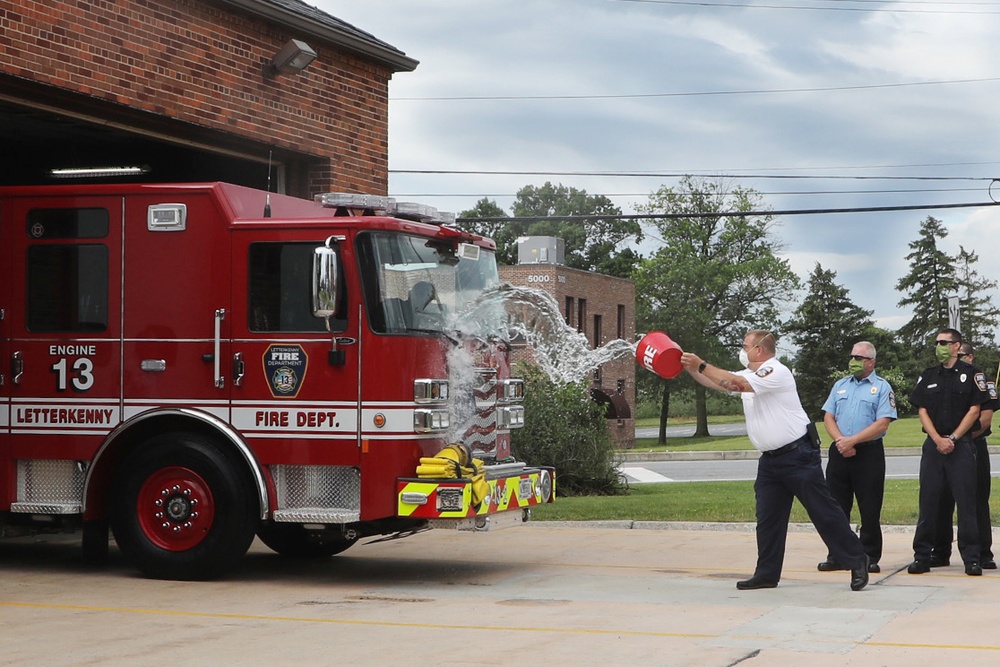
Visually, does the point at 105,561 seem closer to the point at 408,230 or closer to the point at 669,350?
the point at 408,230

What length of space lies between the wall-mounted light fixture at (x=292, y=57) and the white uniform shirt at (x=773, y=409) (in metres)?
6.40

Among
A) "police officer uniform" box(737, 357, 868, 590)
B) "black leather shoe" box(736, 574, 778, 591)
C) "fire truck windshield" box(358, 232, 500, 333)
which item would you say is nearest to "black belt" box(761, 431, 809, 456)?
"police officer uniform" box(737, 357, 868, 590)

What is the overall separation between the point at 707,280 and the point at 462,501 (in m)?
61.7

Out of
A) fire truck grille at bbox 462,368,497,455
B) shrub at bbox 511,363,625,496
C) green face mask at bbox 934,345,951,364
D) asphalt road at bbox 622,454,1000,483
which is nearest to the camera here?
fire truck grille at bbox 462,368,497,455

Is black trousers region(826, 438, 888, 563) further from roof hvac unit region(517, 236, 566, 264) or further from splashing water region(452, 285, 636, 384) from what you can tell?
roof hvac unit region(517, 236, 566, 264)

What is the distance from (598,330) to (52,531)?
44.3m

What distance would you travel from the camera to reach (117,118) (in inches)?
496

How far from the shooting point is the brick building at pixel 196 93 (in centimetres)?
1168

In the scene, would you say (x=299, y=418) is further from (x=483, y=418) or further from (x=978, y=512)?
(x=978, y=512)

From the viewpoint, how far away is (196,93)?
13141mm

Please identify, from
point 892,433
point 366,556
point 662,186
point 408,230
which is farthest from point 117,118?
point 662,186

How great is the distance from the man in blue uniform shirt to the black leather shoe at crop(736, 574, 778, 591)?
1.09m

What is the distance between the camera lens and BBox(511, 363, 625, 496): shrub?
2012 cm

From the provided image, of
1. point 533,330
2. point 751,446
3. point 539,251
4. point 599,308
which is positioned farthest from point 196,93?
point 599,308
